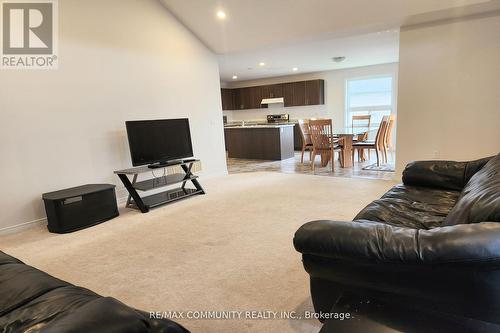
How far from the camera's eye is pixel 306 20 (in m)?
4.42

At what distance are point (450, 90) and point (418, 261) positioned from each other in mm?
4121

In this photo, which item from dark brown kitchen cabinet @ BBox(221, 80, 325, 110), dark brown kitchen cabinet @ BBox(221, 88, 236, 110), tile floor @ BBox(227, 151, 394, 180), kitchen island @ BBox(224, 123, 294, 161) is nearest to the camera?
tile floor @ BBox(227, 151, 394, 180)

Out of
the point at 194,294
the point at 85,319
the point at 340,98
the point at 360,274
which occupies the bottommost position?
the point at 194,294

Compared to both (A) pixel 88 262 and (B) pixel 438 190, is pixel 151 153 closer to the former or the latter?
(A) pixel 88 262

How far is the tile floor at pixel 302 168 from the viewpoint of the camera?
5467 mm

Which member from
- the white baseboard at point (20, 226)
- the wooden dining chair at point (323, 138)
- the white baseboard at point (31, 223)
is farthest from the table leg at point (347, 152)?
the white baseboard at point (20, 226)

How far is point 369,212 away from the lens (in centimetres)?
194

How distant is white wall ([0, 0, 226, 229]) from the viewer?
10.9 feet

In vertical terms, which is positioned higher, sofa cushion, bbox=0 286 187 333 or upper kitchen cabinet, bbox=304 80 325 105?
upper kitchen cabinet, bbox=304 80 325 105

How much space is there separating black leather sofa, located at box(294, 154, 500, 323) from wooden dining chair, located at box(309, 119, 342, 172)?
4.50 meters

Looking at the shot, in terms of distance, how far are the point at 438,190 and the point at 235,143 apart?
622 cm

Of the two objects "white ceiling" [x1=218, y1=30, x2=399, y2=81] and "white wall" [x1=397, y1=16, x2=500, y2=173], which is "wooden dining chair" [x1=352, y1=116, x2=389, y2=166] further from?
"white ceiling" [x1=218, y1=30, x2=399, y2=81]

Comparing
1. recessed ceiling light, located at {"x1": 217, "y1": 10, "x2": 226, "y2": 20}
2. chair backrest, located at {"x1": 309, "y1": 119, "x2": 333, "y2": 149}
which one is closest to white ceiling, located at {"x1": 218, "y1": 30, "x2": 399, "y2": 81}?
recessed ceiling light, located at {"x1": 217, "y1": 10, "x2": 226, "y2": 20}

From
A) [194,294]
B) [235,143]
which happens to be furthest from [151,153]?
[235,143]
